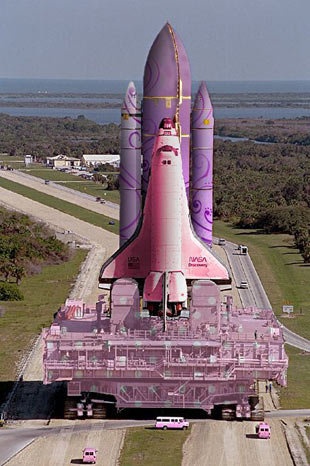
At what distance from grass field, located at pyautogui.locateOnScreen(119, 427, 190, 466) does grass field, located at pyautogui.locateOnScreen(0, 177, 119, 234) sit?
59.4 meters

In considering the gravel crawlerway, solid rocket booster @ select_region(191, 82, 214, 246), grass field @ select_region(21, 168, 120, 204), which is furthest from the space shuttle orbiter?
grass field @ select_region(21, 168, 120, 204)

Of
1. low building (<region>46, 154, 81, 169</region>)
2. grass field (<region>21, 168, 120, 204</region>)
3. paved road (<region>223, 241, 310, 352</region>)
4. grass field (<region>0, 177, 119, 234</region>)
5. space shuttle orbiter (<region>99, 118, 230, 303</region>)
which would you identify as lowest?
space shuttle orbiter (<region>99, 118, 230, 303</region>)

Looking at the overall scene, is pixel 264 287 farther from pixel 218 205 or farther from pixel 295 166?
pixel 295 166

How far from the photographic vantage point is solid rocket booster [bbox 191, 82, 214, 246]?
174 ft

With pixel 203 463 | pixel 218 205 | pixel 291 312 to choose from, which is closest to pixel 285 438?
pixel 203 463

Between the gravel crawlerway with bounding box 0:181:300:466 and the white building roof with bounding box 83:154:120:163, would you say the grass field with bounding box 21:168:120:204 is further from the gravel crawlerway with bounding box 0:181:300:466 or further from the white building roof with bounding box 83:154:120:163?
the gravel crawlerway with bounding box 0:181:300:466

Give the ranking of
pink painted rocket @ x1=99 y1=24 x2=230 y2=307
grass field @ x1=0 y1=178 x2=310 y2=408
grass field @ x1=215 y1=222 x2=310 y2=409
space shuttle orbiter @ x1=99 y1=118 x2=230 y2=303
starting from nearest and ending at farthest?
space shuttle orbiter @ x1=99 y1=118 x2=230 y2=303 < pink painted rocket @ x1=99 y1=24 x2=230 y2=307 < grass field @ x1=215 y1=222 x2=310 y2=409 < grass field @ x1=0 y1=178 x2=310 y2=408

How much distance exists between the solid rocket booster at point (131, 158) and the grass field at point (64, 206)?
49.5m

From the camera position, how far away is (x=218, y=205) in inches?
4712

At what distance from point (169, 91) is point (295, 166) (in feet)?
397

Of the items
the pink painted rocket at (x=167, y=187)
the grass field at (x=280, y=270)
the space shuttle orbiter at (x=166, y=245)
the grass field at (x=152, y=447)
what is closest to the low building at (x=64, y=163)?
the grass field at (x=280, y=270)

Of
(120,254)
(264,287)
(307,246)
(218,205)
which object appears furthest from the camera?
(218,205)

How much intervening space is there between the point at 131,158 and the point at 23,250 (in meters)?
32.2

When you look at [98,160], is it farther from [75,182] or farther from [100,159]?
[75,182]
